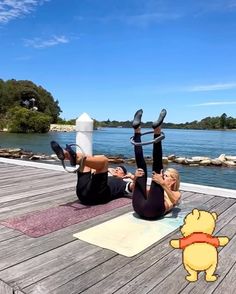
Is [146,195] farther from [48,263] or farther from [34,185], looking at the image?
[34,185]

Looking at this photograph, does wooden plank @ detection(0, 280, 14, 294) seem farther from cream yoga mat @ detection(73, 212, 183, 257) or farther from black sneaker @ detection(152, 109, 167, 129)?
black sneaker @ detection(152, 109, 167, 129)

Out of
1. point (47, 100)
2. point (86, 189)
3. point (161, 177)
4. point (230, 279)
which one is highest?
point (47, 100)

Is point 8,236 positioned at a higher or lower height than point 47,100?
lower

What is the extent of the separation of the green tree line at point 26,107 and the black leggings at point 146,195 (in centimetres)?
5032

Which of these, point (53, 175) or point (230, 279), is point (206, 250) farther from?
point (53, 175)

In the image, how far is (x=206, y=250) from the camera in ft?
5.62

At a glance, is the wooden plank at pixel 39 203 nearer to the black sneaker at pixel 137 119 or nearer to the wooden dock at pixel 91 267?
the wooden dock at pixel 91 267

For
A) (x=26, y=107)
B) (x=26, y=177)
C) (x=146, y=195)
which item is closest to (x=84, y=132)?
(x=26, y=177)

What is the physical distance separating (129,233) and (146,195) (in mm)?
469

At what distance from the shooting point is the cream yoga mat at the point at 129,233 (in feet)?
8.57

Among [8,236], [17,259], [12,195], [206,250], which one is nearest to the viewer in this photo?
[206,250]

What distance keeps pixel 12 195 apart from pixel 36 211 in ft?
2.61

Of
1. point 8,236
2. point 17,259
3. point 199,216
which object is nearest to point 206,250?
point 199,216

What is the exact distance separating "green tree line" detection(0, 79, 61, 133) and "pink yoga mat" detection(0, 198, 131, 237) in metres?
49.8
